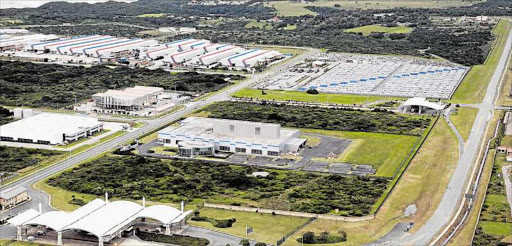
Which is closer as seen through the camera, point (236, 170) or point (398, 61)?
point (236, 170)

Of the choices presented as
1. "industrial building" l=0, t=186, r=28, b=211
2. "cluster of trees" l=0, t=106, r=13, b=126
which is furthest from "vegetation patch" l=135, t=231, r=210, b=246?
"cluster of trees" l=0, t=106, r=13, b=126

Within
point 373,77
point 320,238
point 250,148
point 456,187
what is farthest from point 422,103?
point 320,238

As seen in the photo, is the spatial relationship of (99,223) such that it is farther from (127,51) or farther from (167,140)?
(127,51)

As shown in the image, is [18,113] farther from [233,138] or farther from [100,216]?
[100,216]

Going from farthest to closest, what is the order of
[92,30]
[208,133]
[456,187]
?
[92,30]
[208,133]
[456,187]

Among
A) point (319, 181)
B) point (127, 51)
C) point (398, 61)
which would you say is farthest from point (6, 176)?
point (398, 61)

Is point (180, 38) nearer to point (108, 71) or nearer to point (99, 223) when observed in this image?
point (108, 71)

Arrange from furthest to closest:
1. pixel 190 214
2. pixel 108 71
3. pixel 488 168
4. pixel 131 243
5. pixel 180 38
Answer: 1. pixel 180 38
2. pixel 108 71
3. pixel 488 168
4. pixel 190 214
5. pixel 131 243

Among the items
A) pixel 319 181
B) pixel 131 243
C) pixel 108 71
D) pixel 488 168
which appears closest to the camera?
pixel 131 243
